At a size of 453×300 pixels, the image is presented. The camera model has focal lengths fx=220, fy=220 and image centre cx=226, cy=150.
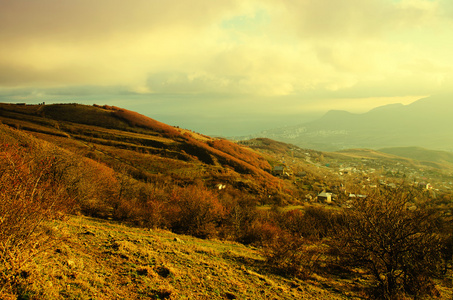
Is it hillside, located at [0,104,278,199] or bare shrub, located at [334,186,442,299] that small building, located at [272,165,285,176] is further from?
bare shrub, located at [334,186,442,299]

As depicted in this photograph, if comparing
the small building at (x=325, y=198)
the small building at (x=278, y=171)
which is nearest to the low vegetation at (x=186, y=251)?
the small building at (x=325, y=198)

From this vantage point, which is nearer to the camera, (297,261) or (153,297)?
(153,297)

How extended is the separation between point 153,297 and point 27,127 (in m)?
88.2

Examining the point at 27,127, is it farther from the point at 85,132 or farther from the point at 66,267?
the point at 66,267

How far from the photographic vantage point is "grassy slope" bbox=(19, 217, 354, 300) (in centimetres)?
633

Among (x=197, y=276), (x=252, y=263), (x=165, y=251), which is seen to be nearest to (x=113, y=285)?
(x=197, y=276)

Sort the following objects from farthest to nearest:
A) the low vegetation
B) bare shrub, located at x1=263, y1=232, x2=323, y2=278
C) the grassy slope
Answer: bare shrub, located at x1=263, y1=232, x2=323, y2=278 < the grassy slope < the low vegetation

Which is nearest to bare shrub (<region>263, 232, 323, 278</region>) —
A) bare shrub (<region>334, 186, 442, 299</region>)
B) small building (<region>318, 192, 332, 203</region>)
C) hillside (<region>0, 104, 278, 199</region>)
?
bare shrub (<region>334, 186, 442, 299</region>)

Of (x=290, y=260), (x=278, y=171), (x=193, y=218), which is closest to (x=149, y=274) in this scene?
(x=290, y=260)

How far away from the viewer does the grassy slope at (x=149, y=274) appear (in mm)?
6329

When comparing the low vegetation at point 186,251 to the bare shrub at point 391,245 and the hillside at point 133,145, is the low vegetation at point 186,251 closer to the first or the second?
the bare shrub at point 391,245

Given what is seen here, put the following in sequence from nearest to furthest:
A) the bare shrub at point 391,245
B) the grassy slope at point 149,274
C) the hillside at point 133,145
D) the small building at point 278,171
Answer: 1. the grassy slope at point 149,274
2. the bare shrub at point 391,245
3. the hillside at point 133,145
4. the small building at point 278,171

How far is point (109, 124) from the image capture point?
9319 centimetres

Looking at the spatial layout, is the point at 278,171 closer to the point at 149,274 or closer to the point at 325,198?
the point at 325,198
